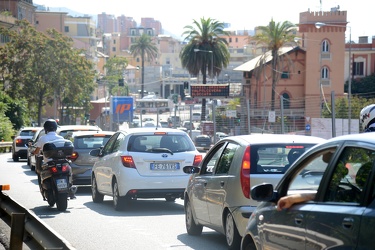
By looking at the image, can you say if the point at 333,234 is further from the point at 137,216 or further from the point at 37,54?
the point at 37,54

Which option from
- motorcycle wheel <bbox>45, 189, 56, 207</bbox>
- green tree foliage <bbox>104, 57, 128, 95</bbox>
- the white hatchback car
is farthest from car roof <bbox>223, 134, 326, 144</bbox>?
green tree foliage <bbox>104, 57, 128, 95</bbox>

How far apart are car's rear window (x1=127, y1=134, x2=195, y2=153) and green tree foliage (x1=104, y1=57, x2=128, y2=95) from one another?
131873 millimetres

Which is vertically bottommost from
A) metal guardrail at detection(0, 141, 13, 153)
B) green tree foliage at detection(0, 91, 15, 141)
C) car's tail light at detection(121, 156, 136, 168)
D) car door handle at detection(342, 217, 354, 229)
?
metal guardrail at detection(0, 141, 13, 153)

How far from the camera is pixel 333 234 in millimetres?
5805

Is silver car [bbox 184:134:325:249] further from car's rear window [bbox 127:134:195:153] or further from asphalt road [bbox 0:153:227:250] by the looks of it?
car's rear window [bbox 127:134:195:153]

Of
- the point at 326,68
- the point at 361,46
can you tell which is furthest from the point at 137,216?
the point at 361,46

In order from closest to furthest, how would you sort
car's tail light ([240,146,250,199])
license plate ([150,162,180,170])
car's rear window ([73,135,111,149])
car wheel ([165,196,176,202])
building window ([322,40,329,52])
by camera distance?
car's tail light ([240,146,250,199])
license plate ([150,162,180,170])
car wheel ([165,196,176,202])
car's rear window ([73,135,111,149])
building window ([322,40,329,52])

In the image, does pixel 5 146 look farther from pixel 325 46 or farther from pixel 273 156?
pixel 273 156

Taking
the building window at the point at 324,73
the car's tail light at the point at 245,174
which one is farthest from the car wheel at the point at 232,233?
the building window at the point at 324,73

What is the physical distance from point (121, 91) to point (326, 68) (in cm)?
7658

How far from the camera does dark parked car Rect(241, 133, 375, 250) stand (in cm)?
555

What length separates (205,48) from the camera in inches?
3620

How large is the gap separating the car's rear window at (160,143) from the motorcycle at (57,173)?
1288 mm

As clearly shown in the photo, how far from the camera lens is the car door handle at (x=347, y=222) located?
18.3ft
